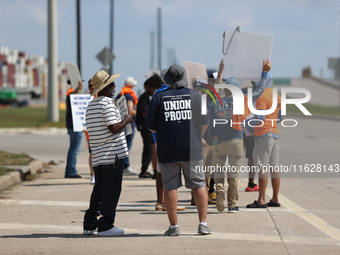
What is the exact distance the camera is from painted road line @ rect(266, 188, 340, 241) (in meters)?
5.96

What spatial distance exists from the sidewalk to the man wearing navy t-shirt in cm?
40

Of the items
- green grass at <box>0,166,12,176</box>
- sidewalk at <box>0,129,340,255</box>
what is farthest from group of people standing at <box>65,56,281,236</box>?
green grass at <box>0,166,12,176</box>

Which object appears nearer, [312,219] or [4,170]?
[312,219]

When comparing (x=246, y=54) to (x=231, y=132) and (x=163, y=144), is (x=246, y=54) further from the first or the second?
(x=163, y=144)

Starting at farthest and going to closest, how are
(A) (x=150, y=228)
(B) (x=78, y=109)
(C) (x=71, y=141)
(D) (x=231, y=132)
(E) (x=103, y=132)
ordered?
(C) (x=71, y=141) < (B) (x=78, y=109) < (D) (x=231, y=132) < (A) (x=150, y=228) < (E) (x=103, y=132)

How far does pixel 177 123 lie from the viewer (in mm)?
5711

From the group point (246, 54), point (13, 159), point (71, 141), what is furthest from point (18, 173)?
point (246, 54)

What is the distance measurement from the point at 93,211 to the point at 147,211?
147 cm

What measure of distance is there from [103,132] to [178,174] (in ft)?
3.24

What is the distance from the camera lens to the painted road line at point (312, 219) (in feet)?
19.5

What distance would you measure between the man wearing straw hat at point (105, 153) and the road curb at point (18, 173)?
3550mm

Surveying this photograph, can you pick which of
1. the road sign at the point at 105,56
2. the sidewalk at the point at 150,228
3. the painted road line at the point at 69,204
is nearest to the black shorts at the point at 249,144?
the sidewalk at the point at 150,228

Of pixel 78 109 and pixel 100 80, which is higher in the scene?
pixel 100 80

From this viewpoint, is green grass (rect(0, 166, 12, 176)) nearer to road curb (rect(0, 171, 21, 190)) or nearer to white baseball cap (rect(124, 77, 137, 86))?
road curb (rect(0, 171, 21, 190))
